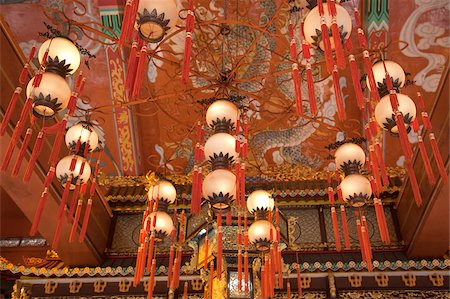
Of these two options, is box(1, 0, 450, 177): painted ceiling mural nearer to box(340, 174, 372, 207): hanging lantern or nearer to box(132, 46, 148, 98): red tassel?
box(340, 174, 372, 207): hanging lantern

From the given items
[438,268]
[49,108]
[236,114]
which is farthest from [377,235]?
[49,108]

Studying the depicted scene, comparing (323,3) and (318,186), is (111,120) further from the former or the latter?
(323,3)

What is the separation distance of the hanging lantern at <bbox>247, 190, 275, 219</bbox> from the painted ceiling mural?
0.57m

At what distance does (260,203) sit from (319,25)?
82.4 inches

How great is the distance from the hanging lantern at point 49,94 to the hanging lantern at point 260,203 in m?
2.06

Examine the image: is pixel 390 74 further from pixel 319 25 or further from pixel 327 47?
pixel 327 47

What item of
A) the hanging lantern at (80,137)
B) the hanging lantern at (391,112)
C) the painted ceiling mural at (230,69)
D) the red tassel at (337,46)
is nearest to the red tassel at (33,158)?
the hanging lantern at (80,137)

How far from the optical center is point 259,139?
720cm

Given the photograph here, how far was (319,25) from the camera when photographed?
2.74 metres

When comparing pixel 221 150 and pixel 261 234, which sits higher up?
pixel 221 150

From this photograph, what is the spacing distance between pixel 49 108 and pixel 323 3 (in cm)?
186

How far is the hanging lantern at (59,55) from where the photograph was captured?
311cm

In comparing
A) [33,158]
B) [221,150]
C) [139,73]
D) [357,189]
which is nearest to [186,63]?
[139,73]

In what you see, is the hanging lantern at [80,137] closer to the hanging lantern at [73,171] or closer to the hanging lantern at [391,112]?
the hanging lantern at [73,171]
